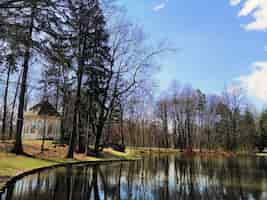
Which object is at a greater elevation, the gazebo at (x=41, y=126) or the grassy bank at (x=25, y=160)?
the gazebo at (x=41, y=126)

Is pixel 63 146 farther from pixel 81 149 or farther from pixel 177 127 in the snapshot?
pixel 177 127

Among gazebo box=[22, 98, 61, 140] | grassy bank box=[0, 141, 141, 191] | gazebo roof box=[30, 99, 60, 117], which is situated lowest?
grassy bank box=[0, 141, 141, 191]

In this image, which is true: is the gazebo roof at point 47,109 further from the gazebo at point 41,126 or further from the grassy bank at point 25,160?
the grassy bank at point 25,160

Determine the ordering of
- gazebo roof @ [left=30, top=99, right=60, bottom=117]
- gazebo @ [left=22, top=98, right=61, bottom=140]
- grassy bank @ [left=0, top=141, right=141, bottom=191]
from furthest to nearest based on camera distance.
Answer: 1. gazebo @ [left=22, top=98, right=61, bottom=140]
2. gazebo roof @ [left=30, top=99, right=60, bottom=117]
3. grassy bank @ [left=0, top=141, right=141, bottom=191]

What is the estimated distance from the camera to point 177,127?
53969 mm

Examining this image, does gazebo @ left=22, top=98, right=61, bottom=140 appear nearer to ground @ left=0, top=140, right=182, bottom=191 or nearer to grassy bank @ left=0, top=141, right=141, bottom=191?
ground @ left=0, top=140, right=182, bottom=191

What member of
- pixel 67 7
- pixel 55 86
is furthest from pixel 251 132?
pixel 67 7

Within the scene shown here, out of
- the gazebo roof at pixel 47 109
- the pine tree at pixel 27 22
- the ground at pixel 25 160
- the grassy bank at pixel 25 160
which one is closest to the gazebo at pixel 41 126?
the gazebo roof at pixel 47 109

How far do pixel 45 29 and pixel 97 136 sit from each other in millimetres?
17510

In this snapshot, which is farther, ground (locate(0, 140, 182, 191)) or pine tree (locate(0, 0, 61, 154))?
ground (locate(0, 140, 182, 191))

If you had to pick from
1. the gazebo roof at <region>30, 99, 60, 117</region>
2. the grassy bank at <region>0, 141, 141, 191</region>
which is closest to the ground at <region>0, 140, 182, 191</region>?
the grassy bank at <region>0, 141, 141, 191</region>

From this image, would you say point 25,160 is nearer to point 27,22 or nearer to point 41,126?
point 27,22

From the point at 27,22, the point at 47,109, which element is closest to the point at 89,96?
the point at 47,109

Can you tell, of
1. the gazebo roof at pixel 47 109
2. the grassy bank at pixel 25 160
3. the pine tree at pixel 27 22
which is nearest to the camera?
the pine tree at pixel 27 22
